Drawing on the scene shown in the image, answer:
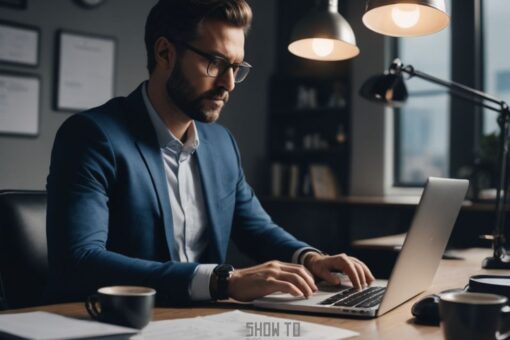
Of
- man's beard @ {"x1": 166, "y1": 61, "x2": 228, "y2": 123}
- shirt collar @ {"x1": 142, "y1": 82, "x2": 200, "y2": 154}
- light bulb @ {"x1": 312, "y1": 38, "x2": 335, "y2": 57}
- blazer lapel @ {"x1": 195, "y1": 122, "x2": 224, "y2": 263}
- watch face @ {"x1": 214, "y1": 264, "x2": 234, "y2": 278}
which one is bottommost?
watch face @ {"x1": 214, "y1": 264, "x2": 234, "y2": 278}

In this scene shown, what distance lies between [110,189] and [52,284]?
26cm

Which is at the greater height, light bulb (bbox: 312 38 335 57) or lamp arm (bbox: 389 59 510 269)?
light bulb (bbox: 312 38 335 57)

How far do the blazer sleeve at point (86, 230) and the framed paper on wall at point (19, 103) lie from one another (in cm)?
242

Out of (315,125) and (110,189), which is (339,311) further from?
(315,125)

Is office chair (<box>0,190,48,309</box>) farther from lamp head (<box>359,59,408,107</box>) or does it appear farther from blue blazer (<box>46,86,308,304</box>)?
lamp head (<box>359,59,408,107</box>)

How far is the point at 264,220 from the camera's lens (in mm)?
1981

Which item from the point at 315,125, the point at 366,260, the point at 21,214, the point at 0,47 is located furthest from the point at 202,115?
the point at 315,125

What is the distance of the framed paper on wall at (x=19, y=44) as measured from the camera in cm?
375

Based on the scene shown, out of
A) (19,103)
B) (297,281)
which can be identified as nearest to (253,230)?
(297,281)

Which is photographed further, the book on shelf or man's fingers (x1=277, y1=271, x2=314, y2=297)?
the book on shelf

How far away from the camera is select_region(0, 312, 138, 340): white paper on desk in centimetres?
84

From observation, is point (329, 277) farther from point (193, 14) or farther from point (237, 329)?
point (193, 14)

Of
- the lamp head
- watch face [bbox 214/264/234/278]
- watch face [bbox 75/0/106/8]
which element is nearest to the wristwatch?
watch face [bbox 214/264/234/278]

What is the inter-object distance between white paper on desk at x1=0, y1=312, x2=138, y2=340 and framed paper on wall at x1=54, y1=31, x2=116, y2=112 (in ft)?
10.4
